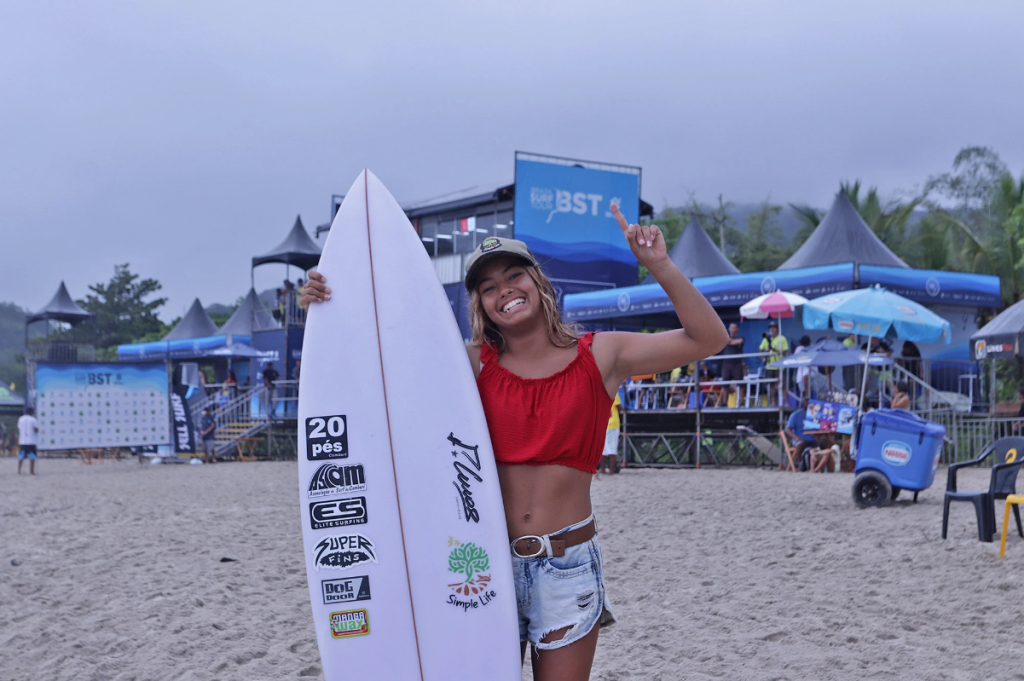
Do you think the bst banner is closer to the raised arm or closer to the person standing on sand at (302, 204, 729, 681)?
the person standing on sand at (302, 204, 729, 681)

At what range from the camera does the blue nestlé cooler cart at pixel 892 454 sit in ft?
25.8

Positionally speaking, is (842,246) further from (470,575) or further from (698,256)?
(470,575)

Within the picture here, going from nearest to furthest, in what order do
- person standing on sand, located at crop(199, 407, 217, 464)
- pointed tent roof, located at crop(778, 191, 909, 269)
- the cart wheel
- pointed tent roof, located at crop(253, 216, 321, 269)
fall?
the cart wheel
pointed tent roof, located at crop(778, 191, 909, 269)
person standing on sand, located at crop(199, 407, 217, 464)
pointed tent roof, located at crop(253, 216, 321, 269)

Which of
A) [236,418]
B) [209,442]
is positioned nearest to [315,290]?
[209,442]

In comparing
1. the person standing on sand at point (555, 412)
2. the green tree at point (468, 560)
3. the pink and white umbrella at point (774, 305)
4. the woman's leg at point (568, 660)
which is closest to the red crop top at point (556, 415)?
the person standing on sand at point (555, 412)

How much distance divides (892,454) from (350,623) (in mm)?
6960

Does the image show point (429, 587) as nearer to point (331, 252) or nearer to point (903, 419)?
point (331, 252)

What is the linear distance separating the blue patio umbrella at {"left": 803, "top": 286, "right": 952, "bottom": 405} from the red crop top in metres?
9.45

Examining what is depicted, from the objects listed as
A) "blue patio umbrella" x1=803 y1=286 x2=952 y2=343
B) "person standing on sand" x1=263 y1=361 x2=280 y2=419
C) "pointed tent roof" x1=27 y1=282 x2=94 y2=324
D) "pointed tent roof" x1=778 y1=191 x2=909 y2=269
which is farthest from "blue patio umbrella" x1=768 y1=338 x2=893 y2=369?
"pointed tent roof" x1=27 y1=282 x2=94 y2=324

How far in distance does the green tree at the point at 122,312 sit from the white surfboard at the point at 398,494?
156 ft

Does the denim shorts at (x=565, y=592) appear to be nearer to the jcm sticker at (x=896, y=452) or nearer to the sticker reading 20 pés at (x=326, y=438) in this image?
the sticker reading 20 pés at (x=326, y=438)

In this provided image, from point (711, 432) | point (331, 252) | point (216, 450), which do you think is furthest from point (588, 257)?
point (331, 252)

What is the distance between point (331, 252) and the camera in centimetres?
282

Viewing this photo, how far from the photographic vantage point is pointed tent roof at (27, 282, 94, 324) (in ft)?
102
